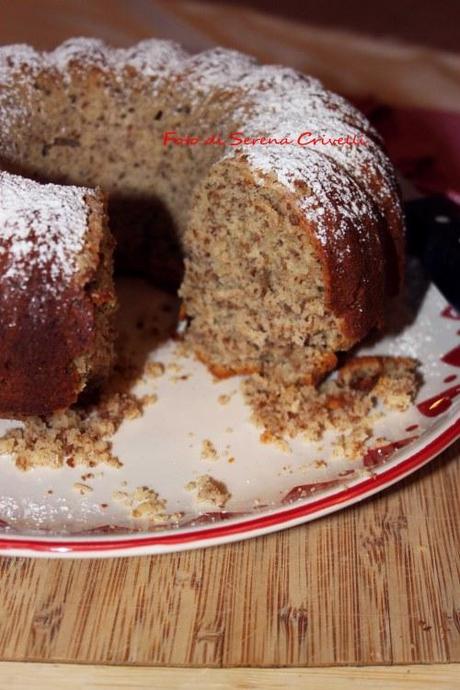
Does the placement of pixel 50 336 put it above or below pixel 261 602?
above

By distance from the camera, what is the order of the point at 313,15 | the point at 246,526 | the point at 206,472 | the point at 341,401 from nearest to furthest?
1. the point at 246,526
2. the point at 206,472
3. the point at 341,401
4. the point at 313,15

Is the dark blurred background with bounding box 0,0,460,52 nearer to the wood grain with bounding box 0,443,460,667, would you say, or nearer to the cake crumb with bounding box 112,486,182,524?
the cake crumb with bounding box 112,486,182,524

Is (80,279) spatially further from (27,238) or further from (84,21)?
(84,21)

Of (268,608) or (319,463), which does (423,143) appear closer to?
(319,463)

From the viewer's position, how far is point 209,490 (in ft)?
6.64

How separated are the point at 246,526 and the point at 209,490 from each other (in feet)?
0.68

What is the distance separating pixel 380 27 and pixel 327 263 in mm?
2955

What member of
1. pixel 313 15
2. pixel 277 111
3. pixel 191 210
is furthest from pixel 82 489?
pixel 313 15

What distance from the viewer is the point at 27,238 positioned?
1948 mm

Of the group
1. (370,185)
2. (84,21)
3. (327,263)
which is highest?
(84,21)

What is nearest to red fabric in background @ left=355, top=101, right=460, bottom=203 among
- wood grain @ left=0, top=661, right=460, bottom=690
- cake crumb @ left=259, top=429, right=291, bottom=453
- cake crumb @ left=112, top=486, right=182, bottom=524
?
cake crumb @ left=259, top=429, right=291, bottom=453

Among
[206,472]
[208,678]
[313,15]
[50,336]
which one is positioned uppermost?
[313,15]

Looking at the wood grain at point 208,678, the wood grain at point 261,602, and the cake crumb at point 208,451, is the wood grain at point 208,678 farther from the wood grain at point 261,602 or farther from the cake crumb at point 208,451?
the cake crumb at point 208,451

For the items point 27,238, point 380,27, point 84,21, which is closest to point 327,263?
point 27,238
